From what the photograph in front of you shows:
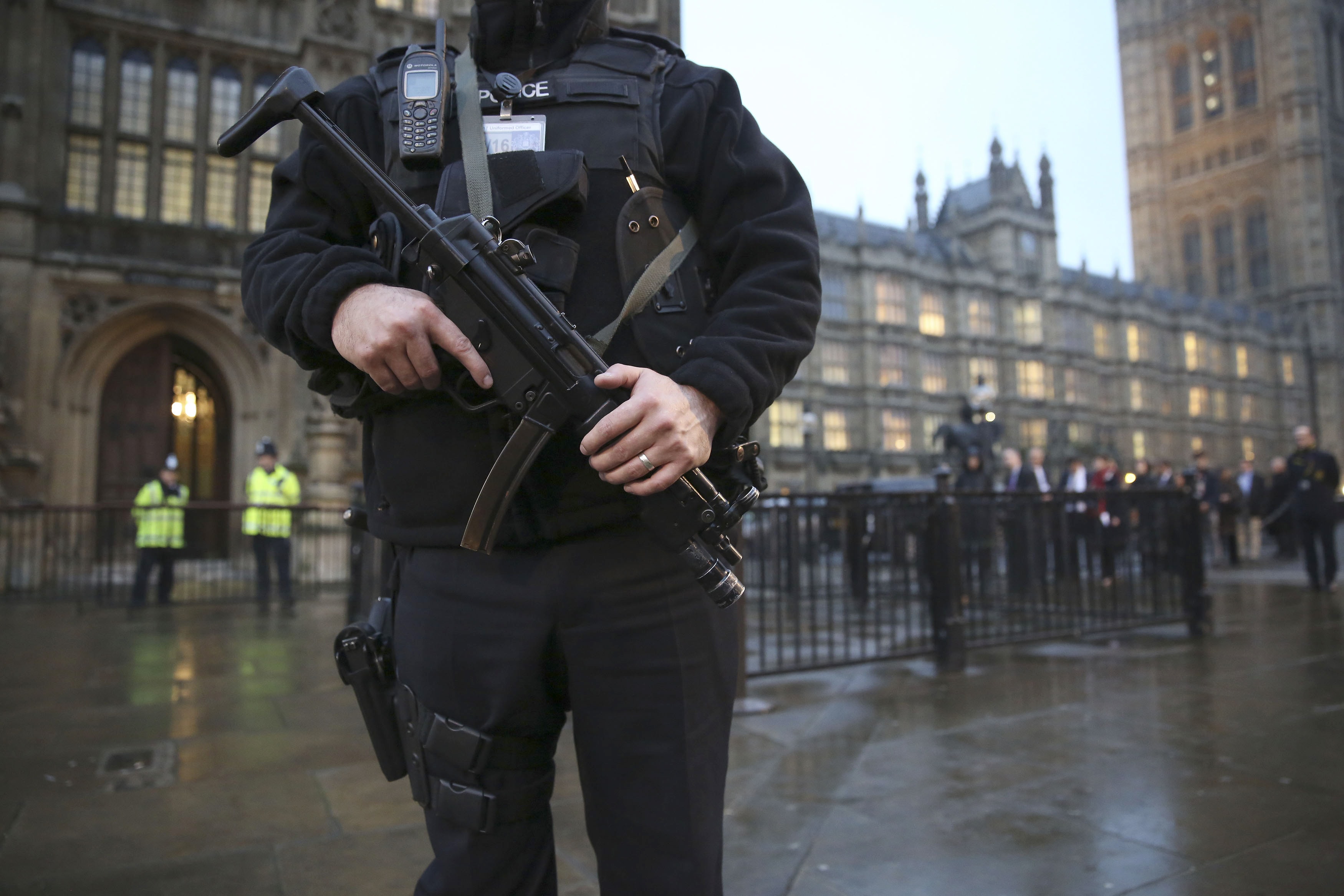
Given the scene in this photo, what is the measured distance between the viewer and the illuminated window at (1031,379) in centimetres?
5247

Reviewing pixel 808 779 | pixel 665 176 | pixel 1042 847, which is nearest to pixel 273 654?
pixel 808 779

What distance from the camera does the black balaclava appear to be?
1.63 m

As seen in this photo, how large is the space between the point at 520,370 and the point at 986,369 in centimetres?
5418

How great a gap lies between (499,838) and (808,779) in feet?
7.81

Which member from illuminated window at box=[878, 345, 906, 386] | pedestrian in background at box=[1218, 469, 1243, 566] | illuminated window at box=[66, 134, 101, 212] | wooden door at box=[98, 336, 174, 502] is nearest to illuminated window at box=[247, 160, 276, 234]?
illuminated window at box=[66, 134, 101, 212]

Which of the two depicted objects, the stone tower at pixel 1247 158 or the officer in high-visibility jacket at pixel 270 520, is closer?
the officer in high-visibility jacket at pixel 270 520

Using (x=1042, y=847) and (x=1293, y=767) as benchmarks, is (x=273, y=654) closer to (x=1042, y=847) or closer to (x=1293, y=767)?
(x=1042, y=847)

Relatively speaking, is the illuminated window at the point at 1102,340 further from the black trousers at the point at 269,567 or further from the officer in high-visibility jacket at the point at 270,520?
the black trousers at the point at 269,567

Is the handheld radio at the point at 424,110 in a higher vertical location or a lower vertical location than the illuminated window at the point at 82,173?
lower

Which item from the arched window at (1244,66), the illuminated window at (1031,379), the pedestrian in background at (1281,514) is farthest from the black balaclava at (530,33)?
the arched window at (1244,66)

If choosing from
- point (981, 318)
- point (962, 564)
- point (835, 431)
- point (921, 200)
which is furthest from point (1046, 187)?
point (962, 564)

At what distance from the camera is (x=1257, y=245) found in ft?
233

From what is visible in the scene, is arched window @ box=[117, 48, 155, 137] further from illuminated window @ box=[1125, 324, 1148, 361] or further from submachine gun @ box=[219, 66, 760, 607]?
illuminated window @ box=[1125, 324, 1148, 361]

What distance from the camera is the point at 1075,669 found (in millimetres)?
5824
